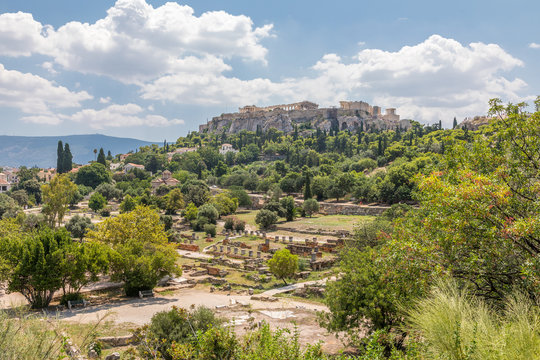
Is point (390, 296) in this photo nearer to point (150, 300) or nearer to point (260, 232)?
point (150, 300)

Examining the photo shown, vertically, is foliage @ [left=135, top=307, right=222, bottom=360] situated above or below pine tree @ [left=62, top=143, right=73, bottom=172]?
below

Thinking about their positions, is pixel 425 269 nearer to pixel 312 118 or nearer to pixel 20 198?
pixel 20 198

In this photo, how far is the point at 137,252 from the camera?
20.6m

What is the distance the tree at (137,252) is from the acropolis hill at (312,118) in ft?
379

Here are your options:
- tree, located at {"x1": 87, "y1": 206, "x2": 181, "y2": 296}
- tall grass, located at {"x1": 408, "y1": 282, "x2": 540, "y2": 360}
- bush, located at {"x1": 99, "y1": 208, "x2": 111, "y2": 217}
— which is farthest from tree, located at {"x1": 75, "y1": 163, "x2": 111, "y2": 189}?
tall grass, located at {"x1": 408, "y1": 282, "x2": 540, "y2": 360}

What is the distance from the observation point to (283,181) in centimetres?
6588

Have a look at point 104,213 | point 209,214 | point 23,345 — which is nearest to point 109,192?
point 104,213

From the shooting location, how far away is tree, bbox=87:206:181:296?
63.0 ft

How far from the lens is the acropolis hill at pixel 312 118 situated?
136500mm

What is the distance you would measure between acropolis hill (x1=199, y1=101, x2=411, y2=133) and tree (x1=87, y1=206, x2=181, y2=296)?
115467mm

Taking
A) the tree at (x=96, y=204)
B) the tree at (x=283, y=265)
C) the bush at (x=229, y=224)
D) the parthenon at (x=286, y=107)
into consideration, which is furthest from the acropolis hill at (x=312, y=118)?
the tree at (x=283, y=265)

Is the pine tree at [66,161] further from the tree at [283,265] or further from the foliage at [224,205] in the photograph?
the tree at [283,265]

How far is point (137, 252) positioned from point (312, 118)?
424 feet

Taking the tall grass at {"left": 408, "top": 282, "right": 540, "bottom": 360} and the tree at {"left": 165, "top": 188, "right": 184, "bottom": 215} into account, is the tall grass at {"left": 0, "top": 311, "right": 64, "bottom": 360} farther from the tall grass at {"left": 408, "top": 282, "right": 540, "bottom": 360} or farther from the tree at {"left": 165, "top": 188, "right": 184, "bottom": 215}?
the tree at {"left": 165, "top": 188, "right": 184, "bottom": 215}
